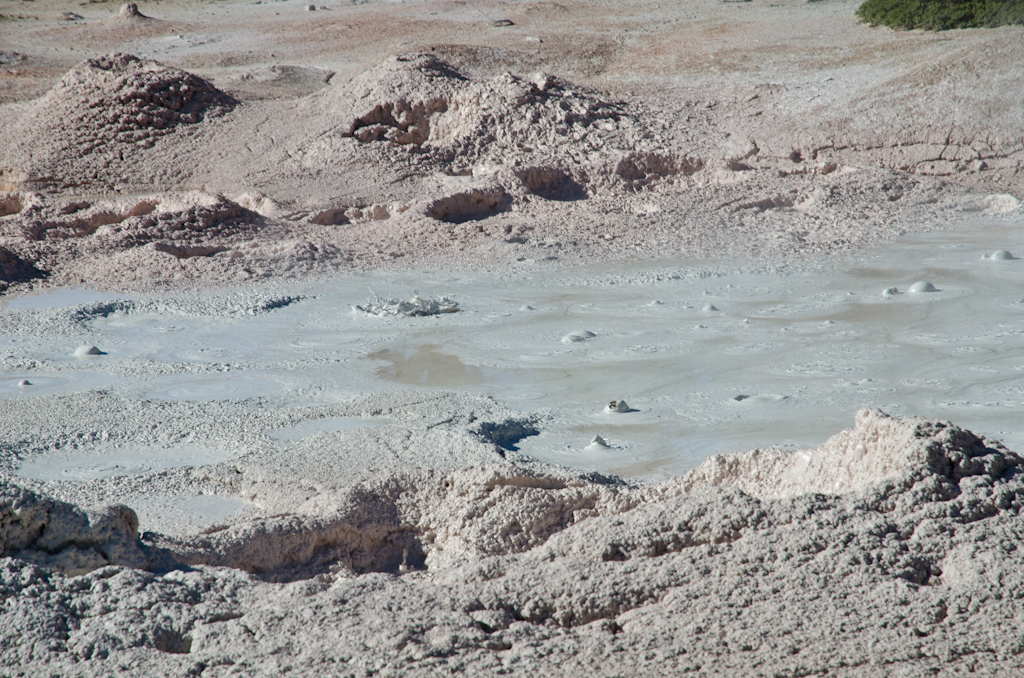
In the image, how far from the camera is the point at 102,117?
29.2 feet

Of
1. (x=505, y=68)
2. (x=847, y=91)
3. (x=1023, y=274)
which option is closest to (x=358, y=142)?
(x=505, y=68)

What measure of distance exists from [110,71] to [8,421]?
248 inches

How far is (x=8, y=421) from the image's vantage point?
4039 millimetres

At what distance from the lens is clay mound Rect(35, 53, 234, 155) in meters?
8.88

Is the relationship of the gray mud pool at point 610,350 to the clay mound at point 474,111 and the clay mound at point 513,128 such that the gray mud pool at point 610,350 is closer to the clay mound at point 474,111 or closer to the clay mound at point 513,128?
the clay mound at point 513,128

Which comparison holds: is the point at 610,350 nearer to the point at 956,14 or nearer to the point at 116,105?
the point at 116,105

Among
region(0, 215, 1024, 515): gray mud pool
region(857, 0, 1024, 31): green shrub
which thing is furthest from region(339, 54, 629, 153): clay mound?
region(857, 0, 1024, 31): green shrub

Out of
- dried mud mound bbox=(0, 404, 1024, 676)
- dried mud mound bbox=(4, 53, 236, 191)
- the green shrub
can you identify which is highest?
the green shrub

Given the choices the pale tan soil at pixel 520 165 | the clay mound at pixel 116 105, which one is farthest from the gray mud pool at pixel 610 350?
the clay mound at pixel 116 105

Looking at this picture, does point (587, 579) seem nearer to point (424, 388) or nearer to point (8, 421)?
point (424, 388)

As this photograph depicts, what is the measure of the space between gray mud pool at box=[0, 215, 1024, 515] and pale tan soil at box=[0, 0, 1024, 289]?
0.63 metres

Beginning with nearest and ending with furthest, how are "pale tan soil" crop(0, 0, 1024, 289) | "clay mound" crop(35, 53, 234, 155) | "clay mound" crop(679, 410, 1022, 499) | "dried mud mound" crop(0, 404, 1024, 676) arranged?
"dried mud mound" crop(0, 404, 1024, 676) → "clay mound" crop(679, 410, 1022, 499) → "pale tan soil" crop(0, 0, 1024, 289) → "clay mound" crop(35, 53, 234, 155)

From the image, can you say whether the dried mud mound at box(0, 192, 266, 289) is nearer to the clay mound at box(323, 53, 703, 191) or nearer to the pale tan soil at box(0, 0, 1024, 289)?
the pale tan soil at box(0, 0, 1024, 289)

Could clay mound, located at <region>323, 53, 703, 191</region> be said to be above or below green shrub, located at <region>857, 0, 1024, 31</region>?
below
